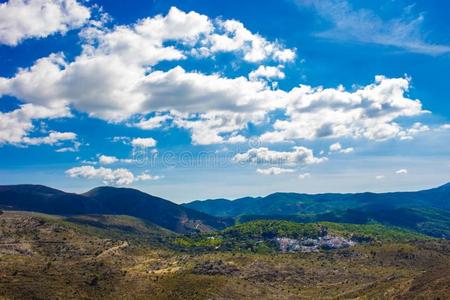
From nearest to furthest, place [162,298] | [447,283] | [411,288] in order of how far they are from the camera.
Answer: [447,283], [411,288], [162,298]

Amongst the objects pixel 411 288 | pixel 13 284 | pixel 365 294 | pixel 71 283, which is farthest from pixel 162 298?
pixel 411 288

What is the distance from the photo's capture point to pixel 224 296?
198 meters

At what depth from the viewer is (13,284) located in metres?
185

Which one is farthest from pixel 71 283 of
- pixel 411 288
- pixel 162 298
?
pixel 411 288

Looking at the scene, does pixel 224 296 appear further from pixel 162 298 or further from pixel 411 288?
pixel 411 288

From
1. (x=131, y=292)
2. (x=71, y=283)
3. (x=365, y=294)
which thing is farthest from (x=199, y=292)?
(x=365, y=294)

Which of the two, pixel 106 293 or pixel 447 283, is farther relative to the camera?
pixel 106 293

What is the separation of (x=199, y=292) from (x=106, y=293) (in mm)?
39759

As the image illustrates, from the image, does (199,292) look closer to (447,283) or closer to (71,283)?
(71,283)

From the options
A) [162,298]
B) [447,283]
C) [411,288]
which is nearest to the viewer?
[447,283]

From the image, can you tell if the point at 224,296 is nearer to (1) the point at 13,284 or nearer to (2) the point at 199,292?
(2) the point at 199,292

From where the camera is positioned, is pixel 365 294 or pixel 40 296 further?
pixel 365 294

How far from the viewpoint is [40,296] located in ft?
589

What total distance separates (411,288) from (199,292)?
86576 millimetres
